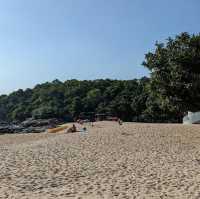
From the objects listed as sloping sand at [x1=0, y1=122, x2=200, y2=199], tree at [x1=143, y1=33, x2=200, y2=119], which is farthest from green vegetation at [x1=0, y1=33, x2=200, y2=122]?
sloping sand at [x1=0, y1=122, x2=200, y2=199]

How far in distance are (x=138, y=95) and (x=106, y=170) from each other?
245 ft

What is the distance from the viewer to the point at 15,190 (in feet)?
50.3

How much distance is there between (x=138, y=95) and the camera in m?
93.9

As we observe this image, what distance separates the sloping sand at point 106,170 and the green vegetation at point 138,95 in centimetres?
316

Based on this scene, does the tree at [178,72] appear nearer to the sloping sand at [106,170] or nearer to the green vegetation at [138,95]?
the green vegetation at [138,95]

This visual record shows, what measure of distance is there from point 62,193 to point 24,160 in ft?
26.8

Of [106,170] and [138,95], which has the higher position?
[138,95]

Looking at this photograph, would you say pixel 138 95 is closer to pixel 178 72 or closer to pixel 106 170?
pixel 178 72

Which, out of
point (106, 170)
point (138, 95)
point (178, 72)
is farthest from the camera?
point (138, 95)

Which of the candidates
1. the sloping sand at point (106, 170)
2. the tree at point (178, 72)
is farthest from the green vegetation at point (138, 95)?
the sloping sand at point (106, 170)

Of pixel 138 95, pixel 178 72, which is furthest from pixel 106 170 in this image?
pixel 138 95

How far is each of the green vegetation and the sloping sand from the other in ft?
10.4

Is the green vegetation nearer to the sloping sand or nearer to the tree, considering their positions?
the tree

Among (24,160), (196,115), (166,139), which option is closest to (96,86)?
(196,115)
